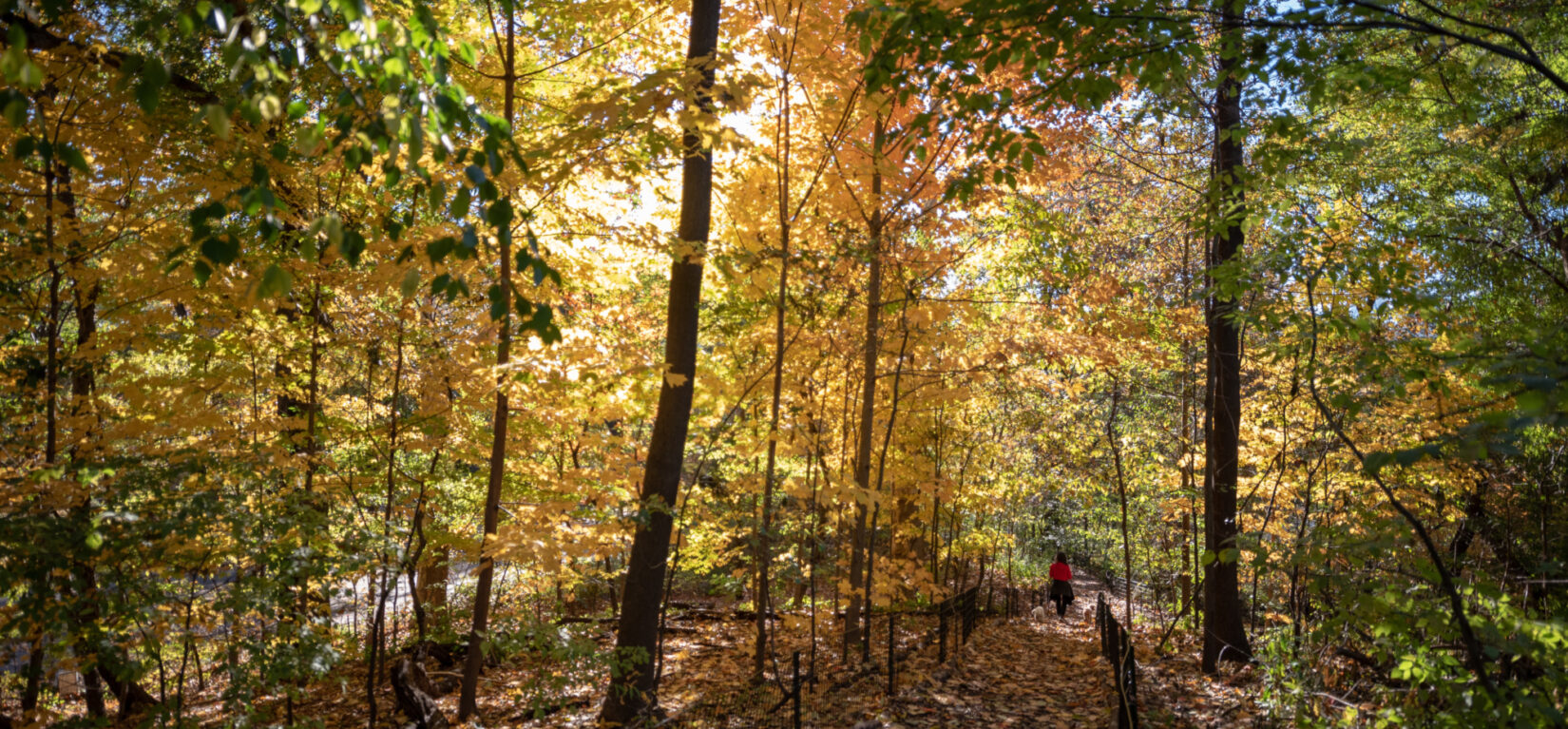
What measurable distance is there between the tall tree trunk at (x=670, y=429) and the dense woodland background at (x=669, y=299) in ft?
0.11

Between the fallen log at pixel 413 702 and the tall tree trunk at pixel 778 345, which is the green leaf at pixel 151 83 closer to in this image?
the tall tree trunk at pixel 778 345

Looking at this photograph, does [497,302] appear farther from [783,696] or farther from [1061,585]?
[1061,585]

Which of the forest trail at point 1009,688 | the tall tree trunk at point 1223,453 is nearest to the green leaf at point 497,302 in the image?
the forest trail at point 1009,688

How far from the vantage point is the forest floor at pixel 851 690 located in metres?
6.41

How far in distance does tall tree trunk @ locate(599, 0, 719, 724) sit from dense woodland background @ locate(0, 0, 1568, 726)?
0.03 m

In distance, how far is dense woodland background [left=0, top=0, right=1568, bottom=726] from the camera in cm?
344

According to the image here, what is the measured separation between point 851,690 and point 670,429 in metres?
3.28

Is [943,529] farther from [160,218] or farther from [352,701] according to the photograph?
[160,218]

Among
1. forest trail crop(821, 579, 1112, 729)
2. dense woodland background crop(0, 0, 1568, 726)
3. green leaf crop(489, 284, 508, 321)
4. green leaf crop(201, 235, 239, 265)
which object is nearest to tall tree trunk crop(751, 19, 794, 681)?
dense woodland background crop(0, 0, 1568, 726)

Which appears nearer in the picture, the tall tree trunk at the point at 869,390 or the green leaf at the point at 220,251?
the green leaf at the point at 220,251

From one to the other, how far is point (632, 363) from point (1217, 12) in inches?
176

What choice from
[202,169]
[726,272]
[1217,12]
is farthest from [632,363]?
[1217,12]

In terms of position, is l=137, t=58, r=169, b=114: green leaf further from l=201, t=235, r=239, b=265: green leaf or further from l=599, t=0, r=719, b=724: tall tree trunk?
l=599, t=0, r=719, b=724: tall tree trunk

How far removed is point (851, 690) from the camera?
7684 millimetres
